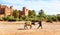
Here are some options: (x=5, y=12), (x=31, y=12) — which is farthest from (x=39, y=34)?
(x=31, y=12)

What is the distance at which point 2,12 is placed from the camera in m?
65.7

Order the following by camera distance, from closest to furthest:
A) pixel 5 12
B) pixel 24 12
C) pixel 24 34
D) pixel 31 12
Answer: pixel 24 34 < pixel 5 12 < pixel 24 12 < pixel 31 12

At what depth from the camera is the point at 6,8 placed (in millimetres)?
65938

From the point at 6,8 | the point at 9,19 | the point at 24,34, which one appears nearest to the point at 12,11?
the point at 6,8

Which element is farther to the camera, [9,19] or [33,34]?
[9,19]

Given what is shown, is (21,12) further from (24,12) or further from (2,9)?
(2,9)

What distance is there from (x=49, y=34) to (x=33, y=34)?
1.39m

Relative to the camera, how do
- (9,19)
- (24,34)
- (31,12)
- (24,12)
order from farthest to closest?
(31,12) < (24,12) < (9,19) < (24,34)

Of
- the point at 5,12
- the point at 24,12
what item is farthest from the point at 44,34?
the point at 24,12

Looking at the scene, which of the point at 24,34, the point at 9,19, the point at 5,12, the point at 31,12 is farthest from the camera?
the point at 31,12

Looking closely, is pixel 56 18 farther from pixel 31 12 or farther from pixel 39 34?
pixel 39 34

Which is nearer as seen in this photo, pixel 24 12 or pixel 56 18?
pixel 56 18

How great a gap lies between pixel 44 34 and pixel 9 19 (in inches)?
1336

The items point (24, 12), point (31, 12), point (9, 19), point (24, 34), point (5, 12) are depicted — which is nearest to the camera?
point (24, 34)
